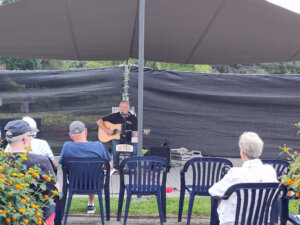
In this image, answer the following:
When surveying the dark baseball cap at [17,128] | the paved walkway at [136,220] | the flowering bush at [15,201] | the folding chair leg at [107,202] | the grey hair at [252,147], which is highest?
the dark baseball cap at [17,128]

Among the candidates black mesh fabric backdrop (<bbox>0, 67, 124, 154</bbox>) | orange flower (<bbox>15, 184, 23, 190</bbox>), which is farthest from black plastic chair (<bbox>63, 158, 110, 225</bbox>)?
black mesh fabric backdrop (<bbox>0, 67, 124, 154</bbox>)

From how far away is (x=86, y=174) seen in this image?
447 cm

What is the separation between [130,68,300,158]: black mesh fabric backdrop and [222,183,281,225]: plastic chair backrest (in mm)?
5107

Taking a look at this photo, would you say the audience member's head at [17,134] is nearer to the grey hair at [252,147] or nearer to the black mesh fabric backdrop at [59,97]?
the grey hair at [252,147]

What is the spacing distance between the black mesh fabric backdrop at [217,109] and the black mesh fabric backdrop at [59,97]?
580mm

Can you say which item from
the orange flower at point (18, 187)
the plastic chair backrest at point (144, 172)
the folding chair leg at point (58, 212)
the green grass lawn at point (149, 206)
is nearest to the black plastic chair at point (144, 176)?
the plastic chair backrest at point (144, 172)

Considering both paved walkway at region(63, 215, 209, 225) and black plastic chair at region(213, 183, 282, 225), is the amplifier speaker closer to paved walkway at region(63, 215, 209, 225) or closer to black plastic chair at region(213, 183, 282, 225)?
paved walkway at region(63, 215, 209, 225)

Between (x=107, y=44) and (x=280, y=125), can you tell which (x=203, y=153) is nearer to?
(x=280, y=125)

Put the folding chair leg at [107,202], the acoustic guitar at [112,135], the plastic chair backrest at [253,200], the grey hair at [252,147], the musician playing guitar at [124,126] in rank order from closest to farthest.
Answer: the plastic chair backrest at [253,200], the grey hair at [252,147], the folding chair leg at [107,202], the musician playing guitar at [124,126], the acoustic guitar at [112,135]

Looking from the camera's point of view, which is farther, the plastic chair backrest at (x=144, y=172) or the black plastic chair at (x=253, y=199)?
the plastic chair backrest at (x=144, y=172)

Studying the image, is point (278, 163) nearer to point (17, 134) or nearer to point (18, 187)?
point (17, 134)

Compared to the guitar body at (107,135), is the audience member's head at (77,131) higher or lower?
higher

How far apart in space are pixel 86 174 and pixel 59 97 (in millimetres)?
4068

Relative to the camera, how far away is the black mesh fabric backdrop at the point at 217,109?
27.2 ft
